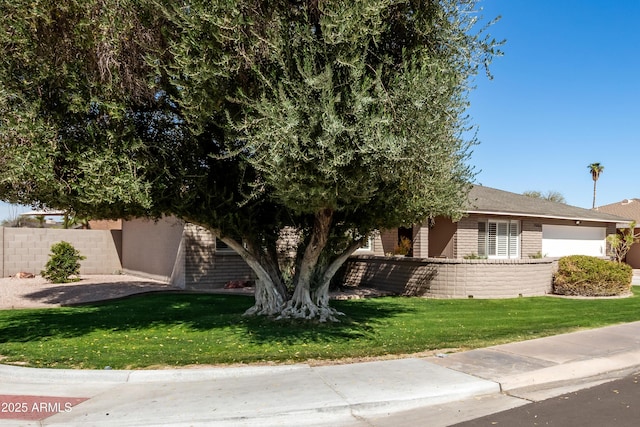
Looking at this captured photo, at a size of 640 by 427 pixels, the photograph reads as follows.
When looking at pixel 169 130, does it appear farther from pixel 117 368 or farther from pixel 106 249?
pixel 106 249

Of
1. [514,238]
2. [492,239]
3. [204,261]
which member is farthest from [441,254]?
[204,261]

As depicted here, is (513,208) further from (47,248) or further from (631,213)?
(631,213)

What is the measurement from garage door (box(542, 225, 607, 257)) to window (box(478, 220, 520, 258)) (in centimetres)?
279

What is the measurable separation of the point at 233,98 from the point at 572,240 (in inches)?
863

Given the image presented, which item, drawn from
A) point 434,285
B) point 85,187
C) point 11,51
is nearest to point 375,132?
point 85,187

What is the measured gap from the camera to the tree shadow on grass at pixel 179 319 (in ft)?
32.3

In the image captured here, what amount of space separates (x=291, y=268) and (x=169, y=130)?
901 cm

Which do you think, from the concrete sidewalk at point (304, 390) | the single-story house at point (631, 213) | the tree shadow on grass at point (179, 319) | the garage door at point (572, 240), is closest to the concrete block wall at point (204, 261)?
the tree shadow on grass at point (179, 319)

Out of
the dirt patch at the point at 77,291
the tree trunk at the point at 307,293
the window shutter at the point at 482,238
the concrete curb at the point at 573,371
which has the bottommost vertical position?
the concrete curb at the point at 573,371

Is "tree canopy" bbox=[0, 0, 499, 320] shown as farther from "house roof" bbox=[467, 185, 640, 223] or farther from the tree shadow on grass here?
"house roof" bbox=[467, 185, 640, 223]

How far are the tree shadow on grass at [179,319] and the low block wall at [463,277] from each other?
2.51 meters

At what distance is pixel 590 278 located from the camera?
695 inches

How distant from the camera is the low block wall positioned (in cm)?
1670

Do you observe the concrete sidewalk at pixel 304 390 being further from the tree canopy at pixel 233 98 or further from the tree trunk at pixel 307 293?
the tree trunk at pixel 307 293
